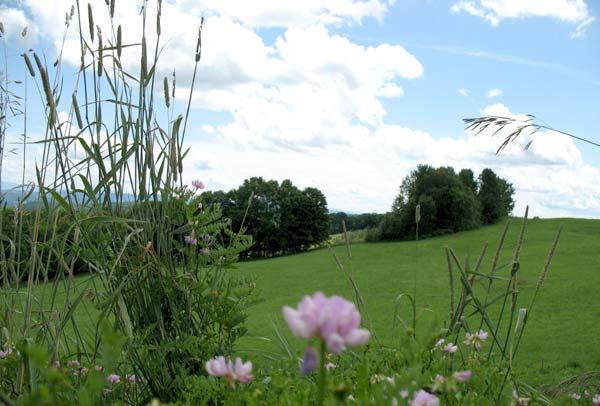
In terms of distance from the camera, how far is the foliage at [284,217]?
76.9 feet

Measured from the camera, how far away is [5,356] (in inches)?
48.8

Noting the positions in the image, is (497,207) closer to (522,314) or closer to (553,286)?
(553,286)

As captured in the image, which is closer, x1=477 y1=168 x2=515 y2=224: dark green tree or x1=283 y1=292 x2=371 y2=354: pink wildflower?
x1=283 y1=292 x2=371 y2=354: pink wildflower

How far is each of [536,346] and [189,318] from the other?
4642 millimetres

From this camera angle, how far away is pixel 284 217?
78.2 feet

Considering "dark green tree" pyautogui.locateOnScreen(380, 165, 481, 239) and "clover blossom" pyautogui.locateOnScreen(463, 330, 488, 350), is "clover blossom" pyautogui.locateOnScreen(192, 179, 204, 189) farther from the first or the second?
"dark green tree" pyautogui.locateOnScreen(380, 165, 481, 239)

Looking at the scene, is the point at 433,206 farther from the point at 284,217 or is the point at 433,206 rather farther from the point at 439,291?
the point at 439,291

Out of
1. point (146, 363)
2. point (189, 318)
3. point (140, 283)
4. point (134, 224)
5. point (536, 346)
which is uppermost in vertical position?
point (134, 224)

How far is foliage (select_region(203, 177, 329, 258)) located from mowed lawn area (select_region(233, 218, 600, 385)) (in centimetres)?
339

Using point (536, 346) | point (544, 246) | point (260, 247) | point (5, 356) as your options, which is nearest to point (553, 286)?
point (536, 346)

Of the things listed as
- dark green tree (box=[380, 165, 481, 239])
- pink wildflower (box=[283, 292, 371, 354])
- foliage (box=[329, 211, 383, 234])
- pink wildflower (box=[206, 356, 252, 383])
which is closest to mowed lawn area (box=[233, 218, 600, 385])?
pink wildflower (box=[206, 356, 252, 383])

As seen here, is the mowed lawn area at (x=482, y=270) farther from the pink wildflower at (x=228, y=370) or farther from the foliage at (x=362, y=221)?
the foliage at (x=362, y=221)

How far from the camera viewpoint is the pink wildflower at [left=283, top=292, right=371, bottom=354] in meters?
0.40

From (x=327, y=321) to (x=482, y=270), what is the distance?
1200cm
